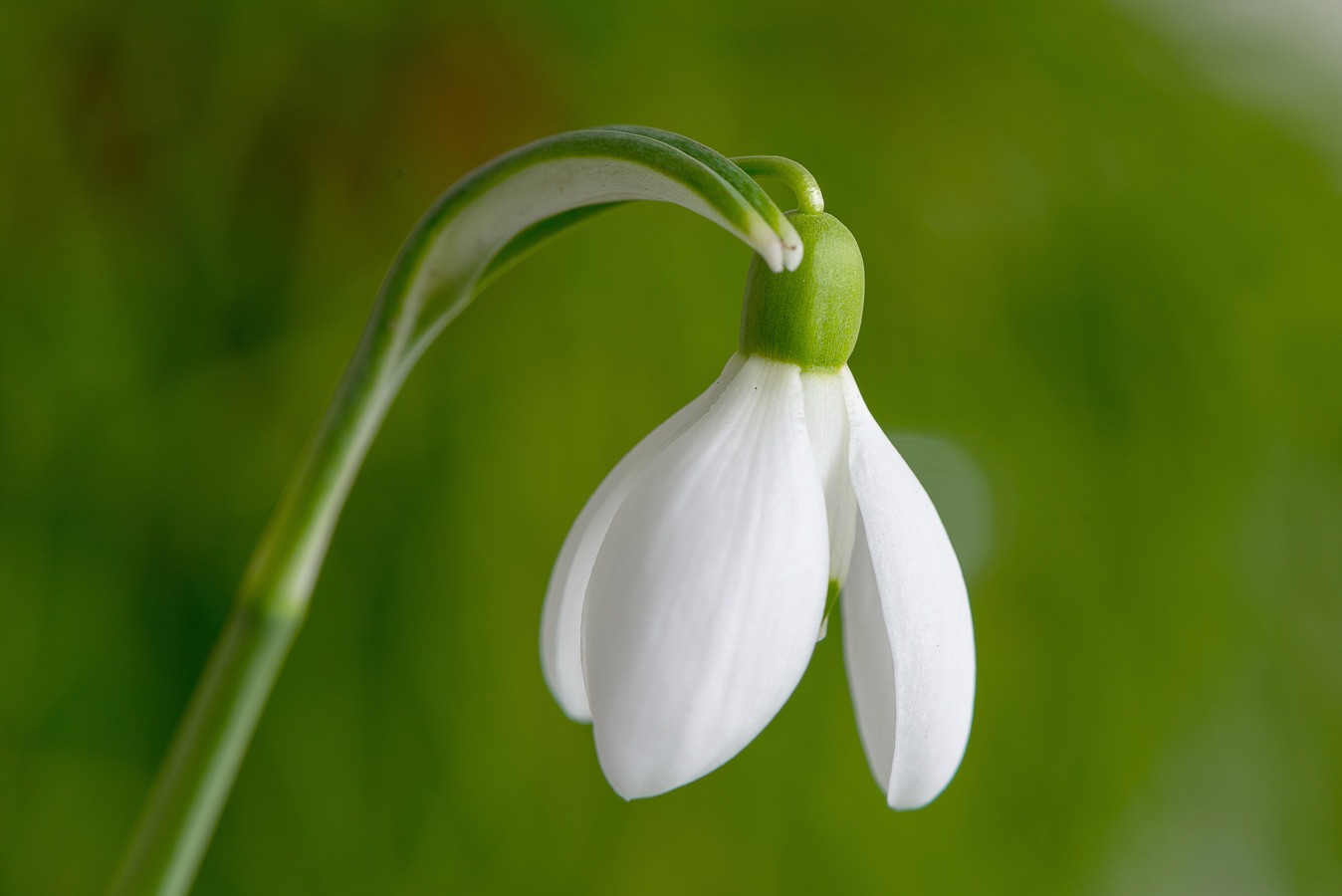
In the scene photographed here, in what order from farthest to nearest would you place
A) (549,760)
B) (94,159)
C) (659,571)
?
(549,760) < (94,159) < (659,571)

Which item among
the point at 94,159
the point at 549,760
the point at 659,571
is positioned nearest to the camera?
the point at 659,571

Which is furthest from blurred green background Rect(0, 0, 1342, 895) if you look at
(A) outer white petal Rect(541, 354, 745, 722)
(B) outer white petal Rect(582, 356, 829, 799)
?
(B) outer white petal Rect(582, 356, 829, 799)

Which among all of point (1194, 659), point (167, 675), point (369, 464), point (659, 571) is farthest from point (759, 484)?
point (1194, 659)

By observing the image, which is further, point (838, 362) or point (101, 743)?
point (101, 743)


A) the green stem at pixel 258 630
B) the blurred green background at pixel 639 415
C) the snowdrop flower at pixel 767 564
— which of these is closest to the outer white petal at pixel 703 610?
the snowdrop flower at pixel 767 564

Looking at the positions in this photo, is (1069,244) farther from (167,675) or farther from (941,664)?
(167,675)

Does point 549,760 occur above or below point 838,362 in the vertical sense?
below

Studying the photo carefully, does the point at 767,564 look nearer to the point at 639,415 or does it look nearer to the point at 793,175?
the point at 793,175
